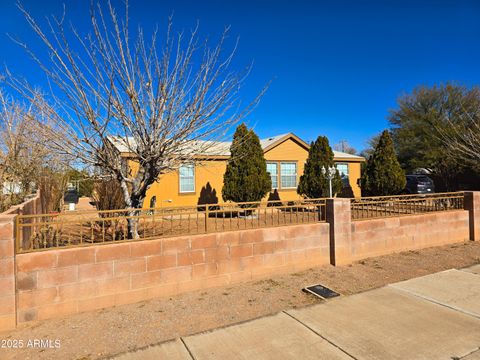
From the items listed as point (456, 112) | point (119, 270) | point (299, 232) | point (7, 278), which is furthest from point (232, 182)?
point (456, 112)

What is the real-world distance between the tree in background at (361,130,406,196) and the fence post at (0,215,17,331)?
12691 mm

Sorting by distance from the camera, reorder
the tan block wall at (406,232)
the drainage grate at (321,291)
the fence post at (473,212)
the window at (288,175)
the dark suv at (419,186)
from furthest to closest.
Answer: the dark suv at (419,186)
the window at (288,175)
the fence post at (473,212)
the tan block wall at (406,232)
the drainage grate at (321,291)

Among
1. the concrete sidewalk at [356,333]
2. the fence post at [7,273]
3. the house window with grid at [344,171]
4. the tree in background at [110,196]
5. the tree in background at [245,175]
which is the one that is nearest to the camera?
the concrete sidewalk at [356,333]

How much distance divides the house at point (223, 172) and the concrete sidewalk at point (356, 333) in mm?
7208

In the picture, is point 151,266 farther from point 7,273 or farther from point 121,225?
point 121,225

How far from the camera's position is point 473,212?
7742mm

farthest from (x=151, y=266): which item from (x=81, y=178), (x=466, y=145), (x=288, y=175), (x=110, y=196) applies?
(x=466, y=145)

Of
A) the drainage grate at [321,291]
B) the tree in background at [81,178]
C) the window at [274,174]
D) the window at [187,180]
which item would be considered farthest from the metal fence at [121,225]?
the window at [274,174]

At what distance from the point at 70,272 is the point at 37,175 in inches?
353

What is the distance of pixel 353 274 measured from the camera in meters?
5.25

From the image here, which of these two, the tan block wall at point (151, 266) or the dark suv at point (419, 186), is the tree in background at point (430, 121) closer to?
the dark suv at point (419, 186)

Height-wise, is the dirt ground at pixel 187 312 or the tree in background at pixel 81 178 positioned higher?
the tree in background at pixel 81 178

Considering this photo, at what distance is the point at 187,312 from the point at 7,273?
2.19 meters

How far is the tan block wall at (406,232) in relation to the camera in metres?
6.04
